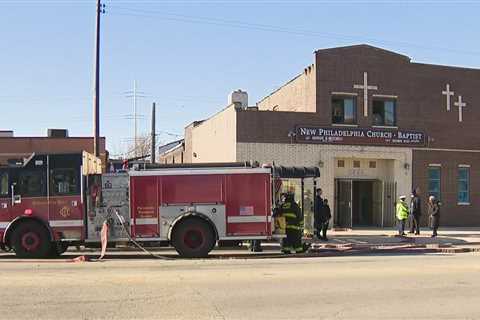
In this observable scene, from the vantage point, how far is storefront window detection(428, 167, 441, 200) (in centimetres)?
3045

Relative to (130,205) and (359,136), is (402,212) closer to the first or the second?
(359,136)

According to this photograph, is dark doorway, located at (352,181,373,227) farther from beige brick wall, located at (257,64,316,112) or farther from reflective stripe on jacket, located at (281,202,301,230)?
reflective stripe on jacket, located at (281,202,301,230)

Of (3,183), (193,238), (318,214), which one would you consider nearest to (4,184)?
(3,183)

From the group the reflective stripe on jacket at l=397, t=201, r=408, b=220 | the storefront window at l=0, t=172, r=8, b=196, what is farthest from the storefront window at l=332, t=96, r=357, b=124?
the storefront window at l=0, t=172, r=8, b=196

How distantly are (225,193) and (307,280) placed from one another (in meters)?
6.34

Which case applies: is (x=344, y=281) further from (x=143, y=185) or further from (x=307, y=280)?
(x=143, y=185)

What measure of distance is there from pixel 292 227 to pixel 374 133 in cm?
1233

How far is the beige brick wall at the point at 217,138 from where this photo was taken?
1145 inches

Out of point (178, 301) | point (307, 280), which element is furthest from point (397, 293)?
point (178, 301)

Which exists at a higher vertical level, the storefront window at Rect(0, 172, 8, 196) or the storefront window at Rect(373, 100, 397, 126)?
the storefront window at Rect(373, 100, 397, 126)

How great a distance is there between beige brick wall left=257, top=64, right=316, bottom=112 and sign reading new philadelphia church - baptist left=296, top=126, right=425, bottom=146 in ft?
3.72

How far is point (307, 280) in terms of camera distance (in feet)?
39.5

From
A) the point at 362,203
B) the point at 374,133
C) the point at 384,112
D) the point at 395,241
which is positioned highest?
the point at 384,112

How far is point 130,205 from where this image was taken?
59.3ft
